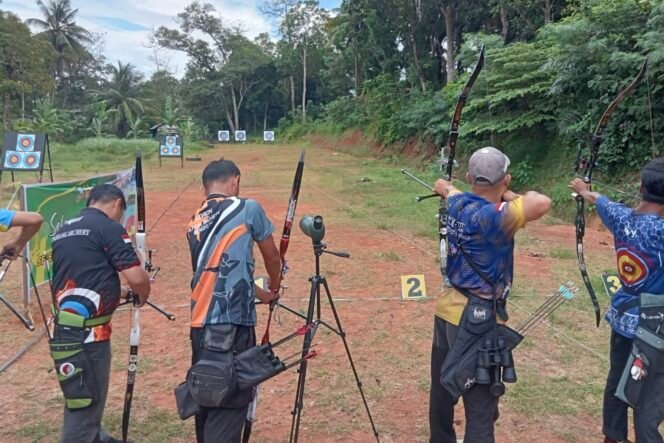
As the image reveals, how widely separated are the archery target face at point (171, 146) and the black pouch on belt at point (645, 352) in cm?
2285

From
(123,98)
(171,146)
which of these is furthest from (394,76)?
(123,98)

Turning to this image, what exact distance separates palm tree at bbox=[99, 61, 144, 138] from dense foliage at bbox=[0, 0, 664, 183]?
114mm

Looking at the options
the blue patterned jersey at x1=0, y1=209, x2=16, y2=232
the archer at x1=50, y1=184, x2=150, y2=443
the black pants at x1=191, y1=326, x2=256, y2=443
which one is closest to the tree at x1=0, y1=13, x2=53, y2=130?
the blue patterned jersey at x1=0, y1=209, x2=16, y2=232

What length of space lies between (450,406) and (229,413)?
1.02 m

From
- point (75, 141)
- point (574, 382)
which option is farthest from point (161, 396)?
point (75, 141)

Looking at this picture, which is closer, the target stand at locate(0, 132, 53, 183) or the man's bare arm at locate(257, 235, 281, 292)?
the man's bare arm at locate(257, 235, 281, 292)

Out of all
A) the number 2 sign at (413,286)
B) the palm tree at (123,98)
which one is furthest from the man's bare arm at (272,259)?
the palm tree at (123,98)

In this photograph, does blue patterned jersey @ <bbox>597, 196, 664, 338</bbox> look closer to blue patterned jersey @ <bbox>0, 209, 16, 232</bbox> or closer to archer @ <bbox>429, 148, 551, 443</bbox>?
archer @ <bbox>429, 148, 551, 443</bbox>

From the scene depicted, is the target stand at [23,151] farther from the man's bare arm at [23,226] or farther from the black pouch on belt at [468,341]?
the black pouch on belt at [468,341]

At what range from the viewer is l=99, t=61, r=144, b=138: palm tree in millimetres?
39031

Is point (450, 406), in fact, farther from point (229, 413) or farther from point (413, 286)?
point (413, 286)

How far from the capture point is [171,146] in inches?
936

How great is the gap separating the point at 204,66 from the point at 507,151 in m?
40.3

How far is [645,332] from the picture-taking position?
2.23 meters
